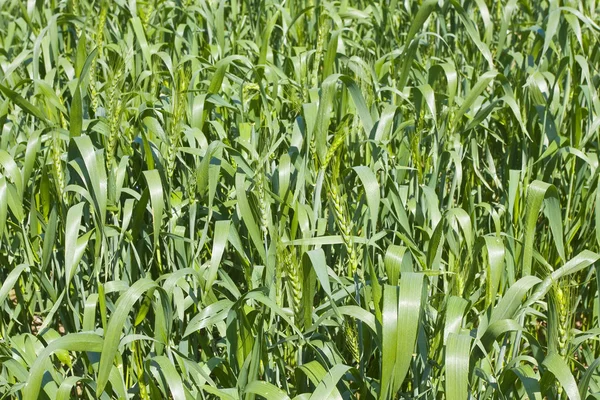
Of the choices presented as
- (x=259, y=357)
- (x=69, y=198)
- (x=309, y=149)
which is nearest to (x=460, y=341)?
(x=259, y=357)

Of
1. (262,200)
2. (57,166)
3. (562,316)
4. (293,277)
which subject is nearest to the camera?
(562,316)

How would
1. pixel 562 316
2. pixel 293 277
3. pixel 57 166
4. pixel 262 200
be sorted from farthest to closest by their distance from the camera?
pixel 57 166 < pixel 262 200 < pixel 293 277 < pixel 562 316

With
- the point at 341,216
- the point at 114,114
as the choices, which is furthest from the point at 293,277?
the point at 114,114

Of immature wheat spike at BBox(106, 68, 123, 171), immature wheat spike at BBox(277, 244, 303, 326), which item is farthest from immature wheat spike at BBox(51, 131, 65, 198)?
immature wheat spike at BBox(277, 244, 303, 326)

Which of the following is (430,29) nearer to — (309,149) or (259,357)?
(309,149)

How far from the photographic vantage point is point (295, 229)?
6.11 feet

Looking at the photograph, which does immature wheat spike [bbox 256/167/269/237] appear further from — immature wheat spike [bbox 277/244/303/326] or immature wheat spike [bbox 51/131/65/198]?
immature wheat spike [bbox 51/131/65/198]

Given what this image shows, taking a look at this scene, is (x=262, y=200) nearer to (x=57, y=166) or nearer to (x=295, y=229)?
(x=295, y=229)

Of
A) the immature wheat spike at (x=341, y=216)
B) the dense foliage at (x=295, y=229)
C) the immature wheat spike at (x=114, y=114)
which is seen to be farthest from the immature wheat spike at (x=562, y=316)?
the immature wheat spike at (x=114, y=114)

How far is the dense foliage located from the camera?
5.16 feet

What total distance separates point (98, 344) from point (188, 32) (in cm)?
173

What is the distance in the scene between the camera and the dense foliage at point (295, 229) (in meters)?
1.57

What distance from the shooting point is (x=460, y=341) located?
1.44 m

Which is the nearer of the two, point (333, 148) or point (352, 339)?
point (352, 339)
